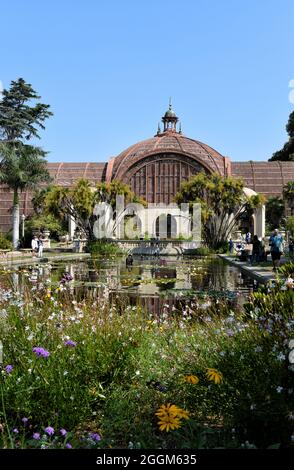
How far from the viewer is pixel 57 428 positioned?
3697 mm

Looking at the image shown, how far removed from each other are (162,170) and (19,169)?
24425 millimetres

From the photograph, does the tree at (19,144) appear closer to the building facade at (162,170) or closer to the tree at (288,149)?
the building facade at (162,170)

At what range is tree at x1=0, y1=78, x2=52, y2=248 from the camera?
35.5 meters

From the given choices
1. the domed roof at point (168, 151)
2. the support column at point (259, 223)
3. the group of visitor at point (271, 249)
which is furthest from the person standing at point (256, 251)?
the domed roof at point (168, 151)

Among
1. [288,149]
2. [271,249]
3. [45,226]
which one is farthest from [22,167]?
[288,149]

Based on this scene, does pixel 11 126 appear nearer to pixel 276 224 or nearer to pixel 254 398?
pixel 276 224

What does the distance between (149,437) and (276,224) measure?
5432 cm

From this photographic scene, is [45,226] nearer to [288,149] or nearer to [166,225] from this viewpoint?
[166,225]

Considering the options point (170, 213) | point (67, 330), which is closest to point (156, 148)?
point (170, 213)

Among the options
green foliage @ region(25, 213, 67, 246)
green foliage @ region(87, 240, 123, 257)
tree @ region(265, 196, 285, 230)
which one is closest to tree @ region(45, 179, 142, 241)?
green foliage @ region(87, 240, 123, 257)

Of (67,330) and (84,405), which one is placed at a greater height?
(67,330)

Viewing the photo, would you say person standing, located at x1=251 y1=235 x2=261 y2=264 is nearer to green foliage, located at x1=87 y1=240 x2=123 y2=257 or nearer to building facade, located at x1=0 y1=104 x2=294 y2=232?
green foliage, located at x1=87 y1=240 x2=123 y2=257
